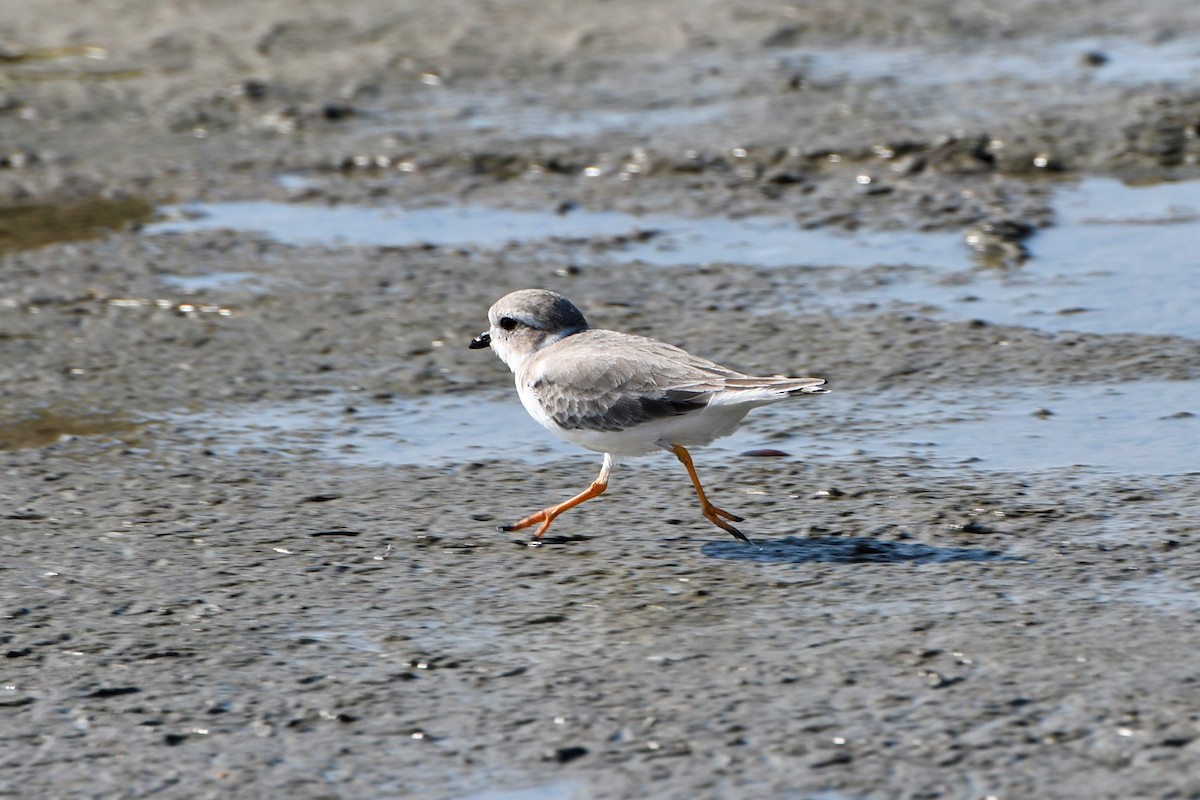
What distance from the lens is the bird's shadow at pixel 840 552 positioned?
15.5 feet

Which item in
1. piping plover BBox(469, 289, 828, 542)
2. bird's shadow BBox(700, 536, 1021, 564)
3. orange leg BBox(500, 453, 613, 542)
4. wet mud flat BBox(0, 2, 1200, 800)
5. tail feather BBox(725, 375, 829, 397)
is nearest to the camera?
wet mud flat BBox(0, 2, 1200, 800)

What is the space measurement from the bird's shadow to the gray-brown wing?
1.39 ft

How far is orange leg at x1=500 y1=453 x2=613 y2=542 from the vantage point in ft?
16.5

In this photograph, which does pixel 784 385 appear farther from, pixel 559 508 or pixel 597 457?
pixel 597 457

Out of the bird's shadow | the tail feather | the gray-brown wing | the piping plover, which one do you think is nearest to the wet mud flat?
the bird's shadow

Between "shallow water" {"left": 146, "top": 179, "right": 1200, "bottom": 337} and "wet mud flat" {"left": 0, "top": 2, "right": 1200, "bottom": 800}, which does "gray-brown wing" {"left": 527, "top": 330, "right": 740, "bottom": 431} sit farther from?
"shallow water" {"left": 146, "top": 179, "right": 1200, "bottom": 337}

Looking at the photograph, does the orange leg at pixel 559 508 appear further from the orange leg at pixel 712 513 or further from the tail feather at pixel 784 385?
the tail feather at pixel 784 385

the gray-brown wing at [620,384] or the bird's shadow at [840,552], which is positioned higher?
the gray-brown wing at [620,384]

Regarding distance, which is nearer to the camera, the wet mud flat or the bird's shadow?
the wet mud flat

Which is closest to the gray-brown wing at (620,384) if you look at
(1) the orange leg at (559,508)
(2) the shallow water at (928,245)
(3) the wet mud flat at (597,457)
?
(1) the orange leg at (559,508)

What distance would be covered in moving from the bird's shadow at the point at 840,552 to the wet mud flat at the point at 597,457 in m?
0.02

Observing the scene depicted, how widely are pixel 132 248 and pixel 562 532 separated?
393cm

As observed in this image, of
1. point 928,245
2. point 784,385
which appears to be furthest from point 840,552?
point 928,245

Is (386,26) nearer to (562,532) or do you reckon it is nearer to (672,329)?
(672,329)
